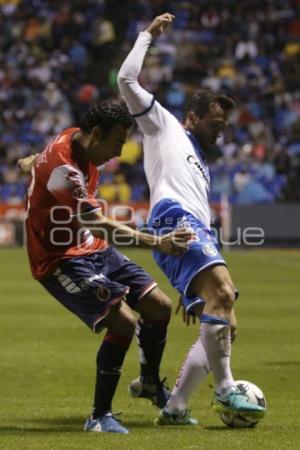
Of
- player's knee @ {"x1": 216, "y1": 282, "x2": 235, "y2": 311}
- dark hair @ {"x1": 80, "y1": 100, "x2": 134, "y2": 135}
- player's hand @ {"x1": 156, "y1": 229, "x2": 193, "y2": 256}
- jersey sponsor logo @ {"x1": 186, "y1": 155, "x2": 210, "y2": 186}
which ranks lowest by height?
player's knee @ {"x1": 216, "y1": 282, "x2": 235, "y2": 311}

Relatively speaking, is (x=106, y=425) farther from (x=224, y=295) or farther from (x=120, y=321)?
(x=224, y=295)

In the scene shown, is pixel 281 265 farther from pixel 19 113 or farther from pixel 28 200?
pixel 28 200

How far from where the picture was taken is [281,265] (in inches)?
1000

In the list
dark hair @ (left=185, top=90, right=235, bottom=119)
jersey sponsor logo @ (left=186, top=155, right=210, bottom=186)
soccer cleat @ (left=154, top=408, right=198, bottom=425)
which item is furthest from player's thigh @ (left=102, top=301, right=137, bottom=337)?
dark hair @ (left=185, top=90, right=235, bottom=119)

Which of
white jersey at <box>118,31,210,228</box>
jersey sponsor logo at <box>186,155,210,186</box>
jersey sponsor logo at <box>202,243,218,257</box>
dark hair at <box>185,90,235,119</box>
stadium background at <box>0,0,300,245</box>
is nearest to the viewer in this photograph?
jersey sponsor logo at <box>202,243,218,257</box>

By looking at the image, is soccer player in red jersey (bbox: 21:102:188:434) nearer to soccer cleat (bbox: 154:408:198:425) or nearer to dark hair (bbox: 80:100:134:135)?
dark hair (bbox: 80:100:134:135)

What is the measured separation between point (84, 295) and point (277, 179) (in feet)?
76.0

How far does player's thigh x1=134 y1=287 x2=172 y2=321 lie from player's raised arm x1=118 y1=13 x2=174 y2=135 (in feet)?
3.71

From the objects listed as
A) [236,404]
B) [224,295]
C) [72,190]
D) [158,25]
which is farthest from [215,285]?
[158,25]

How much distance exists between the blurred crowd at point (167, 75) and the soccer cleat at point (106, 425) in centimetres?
2224

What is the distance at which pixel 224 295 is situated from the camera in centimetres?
781

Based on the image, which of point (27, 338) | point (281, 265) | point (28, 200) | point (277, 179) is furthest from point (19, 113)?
point (28, 200)

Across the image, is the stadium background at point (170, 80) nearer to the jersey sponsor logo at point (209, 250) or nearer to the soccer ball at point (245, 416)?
the soccer ball at point (245, 416)

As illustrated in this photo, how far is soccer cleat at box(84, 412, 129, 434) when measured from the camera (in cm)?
791
